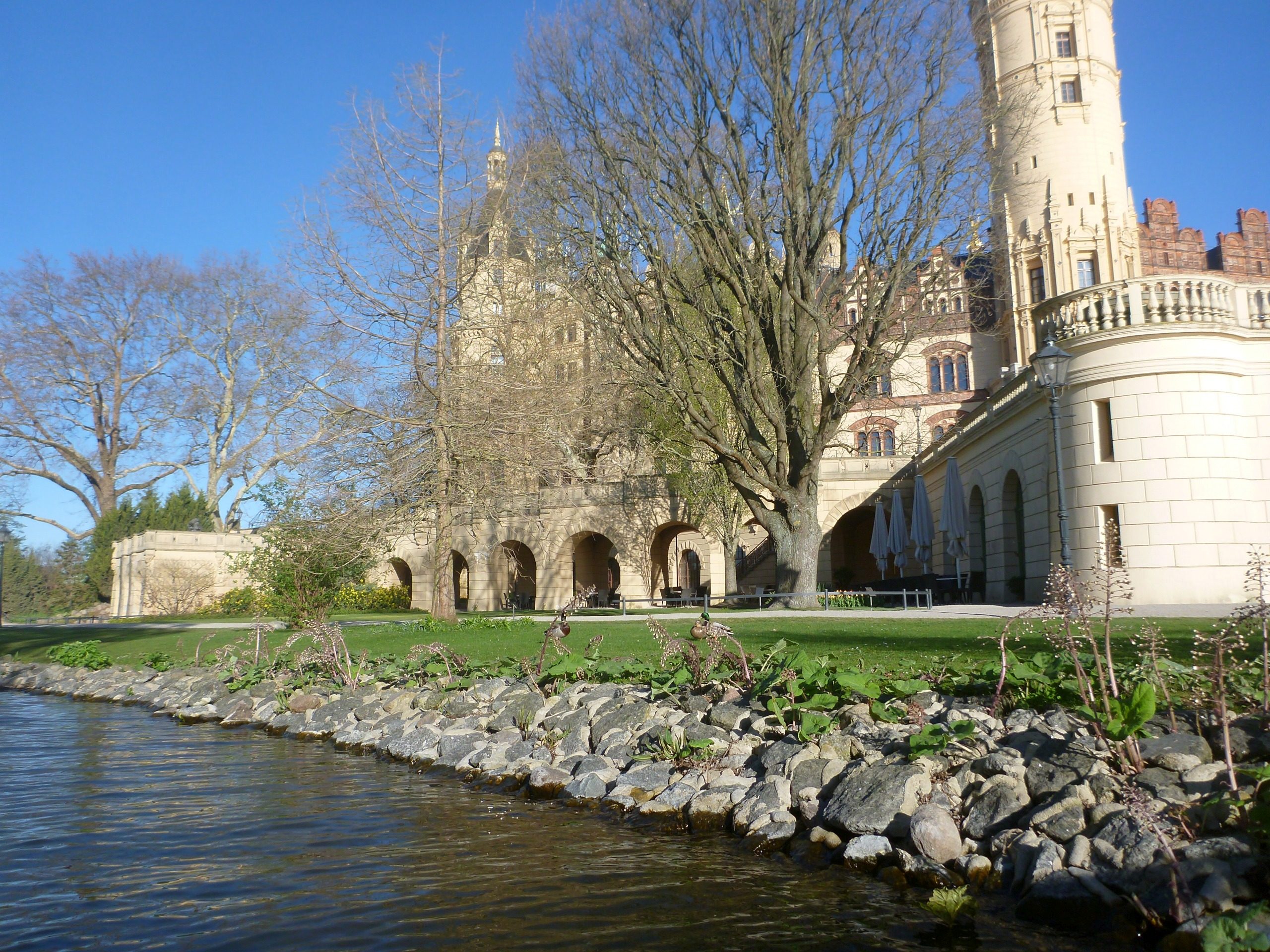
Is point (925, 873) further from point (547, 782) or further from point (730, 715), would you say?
point (547, 782)

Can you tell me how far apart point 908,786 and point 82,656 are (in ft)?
63.4

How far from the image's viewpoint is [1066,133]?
46.9 meters

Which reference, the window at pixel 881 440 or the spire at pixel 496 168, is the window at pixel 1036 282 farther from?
the spire at pixel 496 168

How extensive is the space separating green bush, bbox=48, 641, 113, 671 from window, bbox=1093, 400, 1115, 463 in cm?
1969

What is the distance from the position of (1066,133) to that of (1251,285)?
3532 cm

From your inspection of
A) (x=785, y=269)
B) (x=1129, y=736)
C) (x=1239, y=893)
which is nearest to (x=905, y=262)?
(x=785, y=269)

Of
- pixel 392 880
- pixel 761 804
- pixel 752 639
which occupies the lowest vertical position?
pixel 392 880

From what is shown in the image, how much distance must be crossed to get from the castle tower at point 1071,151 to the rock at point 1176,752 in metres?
44.7

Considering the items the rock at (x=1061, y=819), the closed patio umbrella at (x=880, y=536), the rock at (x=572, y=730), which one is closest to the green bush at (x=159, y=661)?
the rock at (x=572, y=730)

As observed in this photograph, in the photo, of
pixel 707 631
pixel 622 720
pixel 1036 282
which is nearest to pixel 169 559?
pixel 622 720

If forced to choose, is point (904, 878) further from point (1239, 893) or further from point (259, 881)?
point (259, 881)

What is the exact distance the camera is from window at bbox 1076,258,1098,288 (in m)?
47.7

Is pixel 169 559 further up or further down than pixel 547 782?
further up

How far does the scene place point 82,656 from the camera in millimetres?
19719
